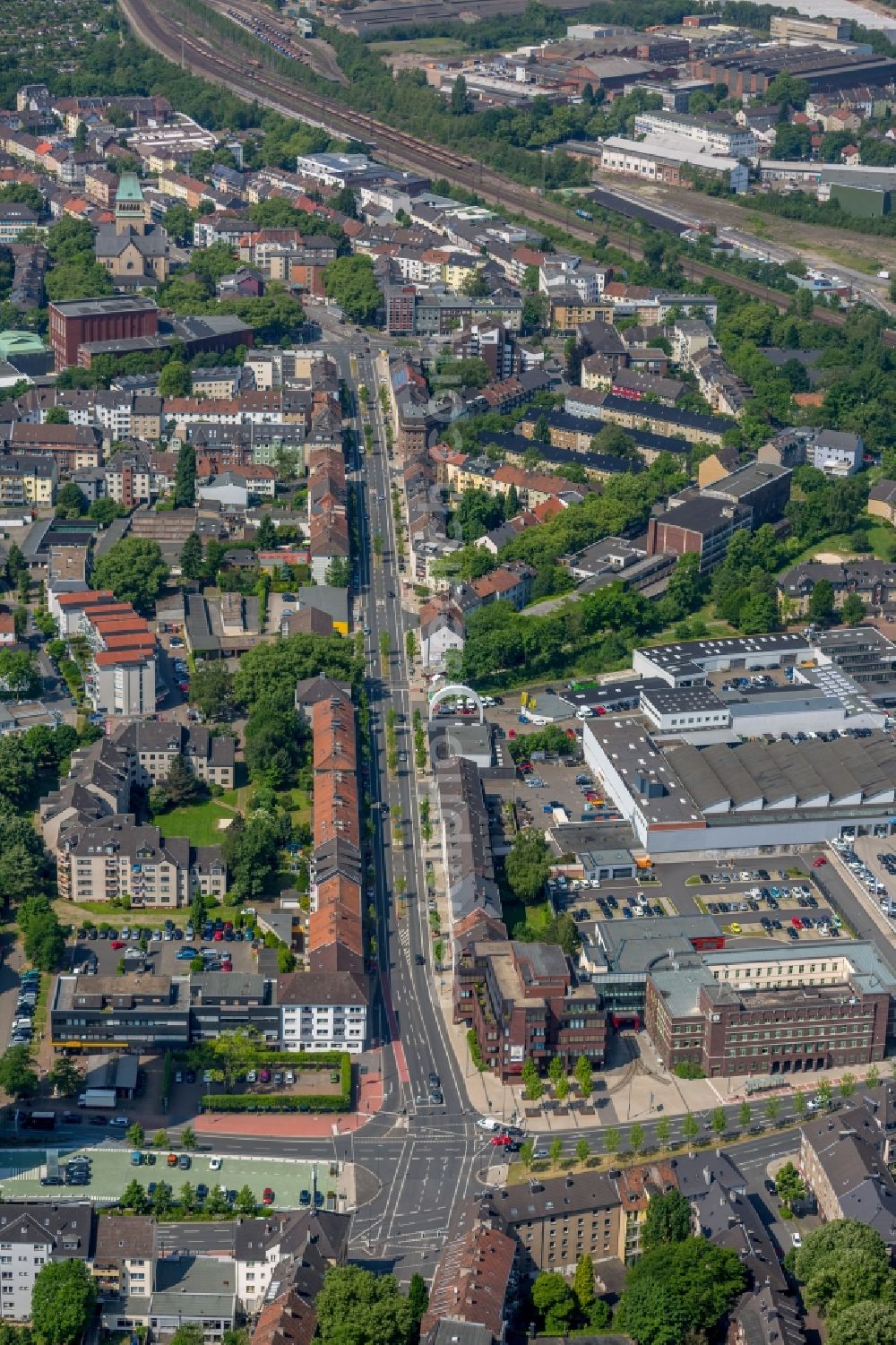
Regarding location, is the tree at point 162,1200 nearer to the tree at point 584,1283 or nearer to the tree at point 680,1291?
the tree at point 584,1283

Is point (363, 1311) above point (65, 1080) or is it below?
above

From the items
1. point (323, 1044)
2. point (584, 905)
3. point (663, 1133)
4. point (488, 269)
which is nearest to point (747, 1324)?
point (663, 1133)

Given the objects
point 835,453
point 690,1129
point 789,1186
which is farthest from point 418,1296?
point 835,453

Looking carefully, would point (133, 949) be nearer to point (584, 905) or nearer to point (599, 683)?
point (584, 905)

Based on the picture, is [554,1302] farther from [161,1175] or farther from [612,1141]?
[161,1175]

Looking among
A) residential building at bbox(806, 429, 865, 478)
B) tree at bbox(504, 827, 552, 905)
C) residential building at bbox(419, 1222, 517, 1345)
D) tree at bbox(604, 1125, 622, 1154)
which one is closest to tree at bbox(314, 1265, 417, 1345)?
residential building at bbox(419, 1222, 517, 1345)

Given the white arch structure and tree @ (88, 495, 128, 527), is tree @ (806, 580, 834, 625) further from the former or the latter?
tree @ (88, 495, 128, 527)

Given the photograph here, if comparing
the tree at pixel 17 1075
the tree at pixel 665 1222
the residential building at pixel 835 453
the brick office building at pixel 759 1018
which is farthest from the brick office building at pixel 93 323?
the tree at pixel 665 1222
